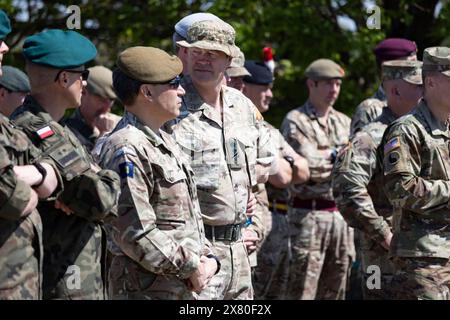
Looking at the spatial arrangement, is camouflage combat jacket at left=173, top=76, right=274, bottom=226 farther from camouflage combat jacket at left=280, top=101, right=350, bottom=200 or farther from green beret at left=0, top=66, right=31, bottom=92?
camouflage combat jacket at left=280, top=101, right=350, bottom=200

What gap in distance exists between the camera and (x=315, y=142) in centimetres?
1041

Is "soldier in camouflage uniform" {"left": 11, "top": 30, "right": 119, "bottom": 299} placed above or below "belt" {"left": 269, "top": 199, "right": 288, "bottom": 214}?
above

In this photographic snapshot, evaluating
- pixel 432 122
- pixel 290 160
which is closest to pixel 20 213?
pixel 432 122

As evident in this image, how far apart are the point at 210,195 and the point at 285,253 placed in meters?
3.79

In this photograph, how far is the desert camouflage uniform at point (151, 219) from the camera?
5.55 meters

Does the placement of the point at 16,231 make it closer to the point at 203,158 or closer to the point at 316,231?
the point at 203,158

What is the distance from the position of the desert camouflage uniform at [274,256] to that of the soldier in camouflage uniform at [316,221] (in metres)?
0.10

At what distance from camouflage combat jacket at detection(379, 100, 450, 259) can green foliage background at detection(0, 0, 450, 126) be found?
530 centimetres

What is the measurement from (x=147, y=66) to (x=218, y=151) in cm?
100

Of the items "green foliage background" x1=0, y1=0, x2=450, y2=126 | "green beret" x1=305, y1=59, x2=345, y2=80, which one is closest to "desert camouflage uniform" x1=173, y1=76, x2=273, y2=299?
"green beret" x1=305, y1=59, x2=345, y2=80

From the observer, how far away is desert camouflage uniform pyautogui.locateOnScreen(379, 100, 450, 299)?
271 inches

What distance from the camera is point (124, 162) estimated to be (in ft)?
18.3

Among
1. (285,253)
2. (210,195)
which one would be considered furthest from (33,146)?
(285,253)

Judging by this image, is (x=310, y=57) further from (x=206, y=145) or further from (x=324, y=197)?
(x=206, y=145)
